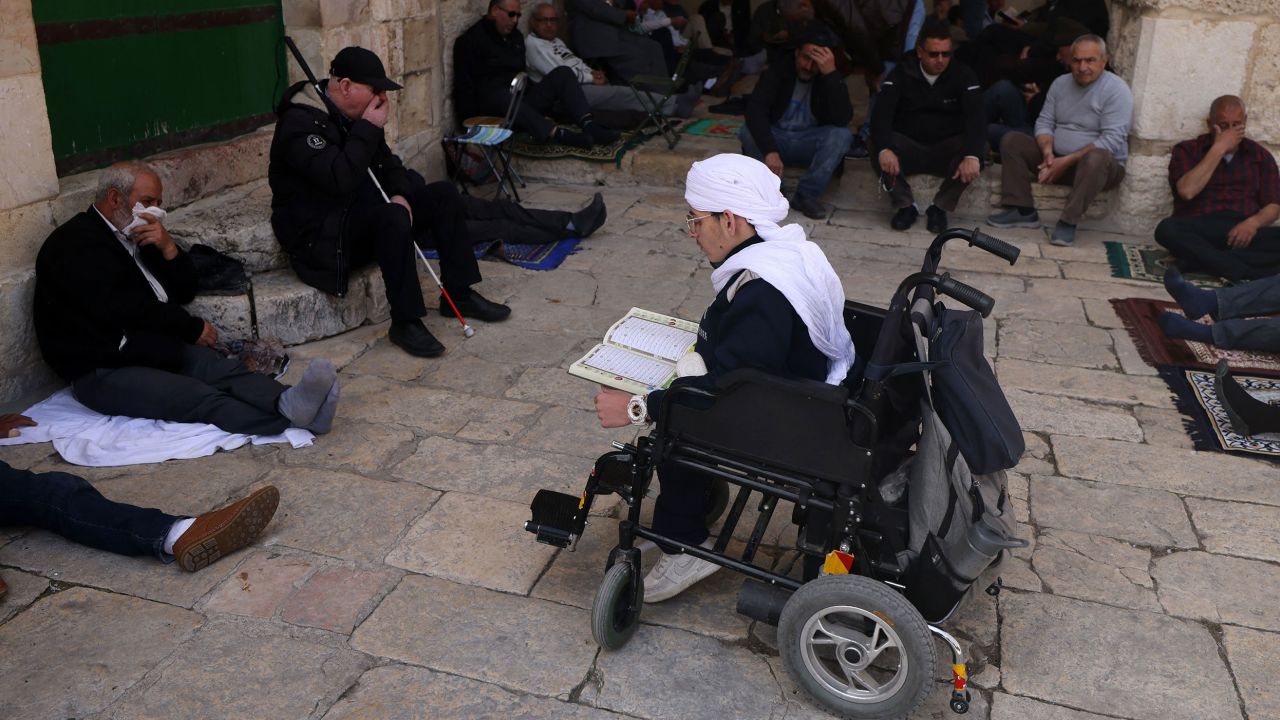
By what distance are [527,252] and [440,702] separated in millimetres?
3944

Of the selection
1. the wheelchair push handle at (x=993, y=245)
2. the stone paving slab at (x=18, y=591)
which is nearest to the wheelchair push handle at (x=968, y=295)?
the wheelchair push handle at (x=993, y=245)

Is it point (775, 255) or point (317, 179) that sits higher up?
point (775, 255)

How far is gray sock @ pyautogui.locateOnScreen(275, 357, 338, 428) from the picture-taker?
3889 millimetres

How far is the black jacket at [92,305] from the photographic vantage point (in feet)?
13.1

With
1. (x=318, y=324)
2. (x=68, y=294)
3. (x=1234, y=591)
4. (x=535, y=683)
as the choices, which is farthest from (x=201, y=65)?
(x=1234, y=591)

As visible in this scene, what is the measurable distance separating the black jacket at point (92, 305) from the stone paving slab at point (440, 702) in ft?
6.45

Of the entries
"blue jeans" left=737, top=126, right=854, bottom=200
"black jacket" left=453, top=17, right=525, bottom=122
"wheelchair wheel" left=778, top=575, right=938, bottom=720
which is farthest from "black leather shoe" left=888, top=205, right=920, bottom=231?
"wheelchair wheel" left=778, top=575, right=938, bottom=720

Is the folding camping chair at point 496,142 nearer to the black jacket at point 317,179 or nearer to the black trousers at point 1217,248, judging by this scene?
the black jacket at point 317,179

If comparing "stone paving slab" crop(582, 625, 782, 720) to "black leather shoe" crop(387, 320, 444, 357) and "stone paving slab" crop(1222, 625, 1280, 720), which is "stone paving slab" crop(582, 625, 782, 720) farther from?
"black leather shoe" crop(387, 320, 444, 357)

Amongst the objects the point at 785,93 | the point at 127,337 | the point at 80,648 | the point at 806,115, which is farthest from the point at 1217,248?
the point at 80,648

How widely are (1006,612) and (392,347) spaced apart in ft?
9.73

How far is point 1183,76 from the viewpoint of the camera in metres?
6.82

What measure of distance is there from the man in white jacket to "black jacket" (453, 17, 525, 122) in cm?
45

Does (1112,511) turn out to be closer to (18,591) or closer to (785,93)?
(18,591)
